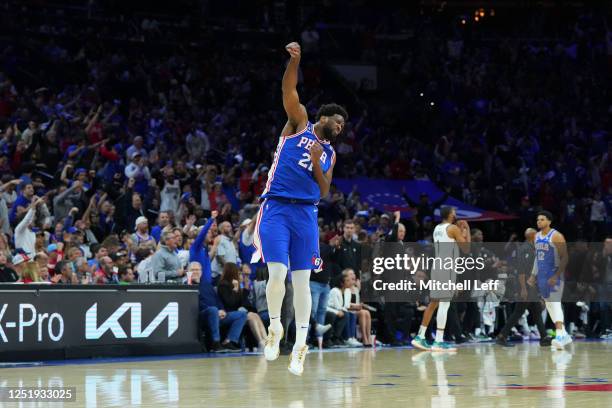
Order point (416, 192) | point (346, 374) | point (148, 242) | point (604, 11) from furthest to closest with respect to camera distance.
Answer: point (604, 11)
point (416, 192)
point (148, 242)
point (346, 374)

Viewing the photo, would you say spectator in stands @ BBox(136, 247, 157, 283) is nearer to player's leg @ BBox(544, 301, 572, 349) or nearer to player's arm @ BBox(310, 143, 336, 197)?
player's leg @ BBox(544, 301, 572, 349)

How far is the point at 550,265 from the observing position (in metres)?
19.5

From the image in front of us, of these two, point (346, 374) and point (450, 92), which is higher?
point (450, 92)

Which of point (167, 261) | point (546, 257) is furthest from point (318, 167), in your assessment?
point (546, 257)

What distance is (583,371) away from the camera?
1309cm

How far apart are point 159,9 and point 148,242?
54.1 ft

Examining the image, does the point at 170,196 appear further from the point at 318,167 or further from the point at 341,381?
the point at 318,167

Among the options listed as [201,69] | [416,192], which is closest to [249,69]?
[201,69]

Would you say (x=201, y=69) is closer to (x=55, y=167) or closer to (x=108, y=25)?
(x=108, y=25)

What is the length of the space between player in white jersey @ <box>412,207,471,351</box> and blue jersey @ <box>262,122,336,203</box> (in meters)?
7.73

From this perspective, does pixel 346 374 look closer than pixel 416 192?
Yes

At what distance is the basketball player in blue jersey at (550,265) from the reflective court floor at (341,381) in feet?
8.44

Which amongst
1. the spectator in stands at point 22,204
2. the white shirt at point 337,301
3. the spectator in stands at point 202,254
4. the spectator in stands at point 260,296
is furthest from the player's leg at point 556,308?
the spectator in stands at point 22,204

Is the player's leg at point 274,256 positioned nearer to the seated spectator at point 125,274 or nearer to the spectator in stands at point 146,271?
the seated spectator at point 125,274
